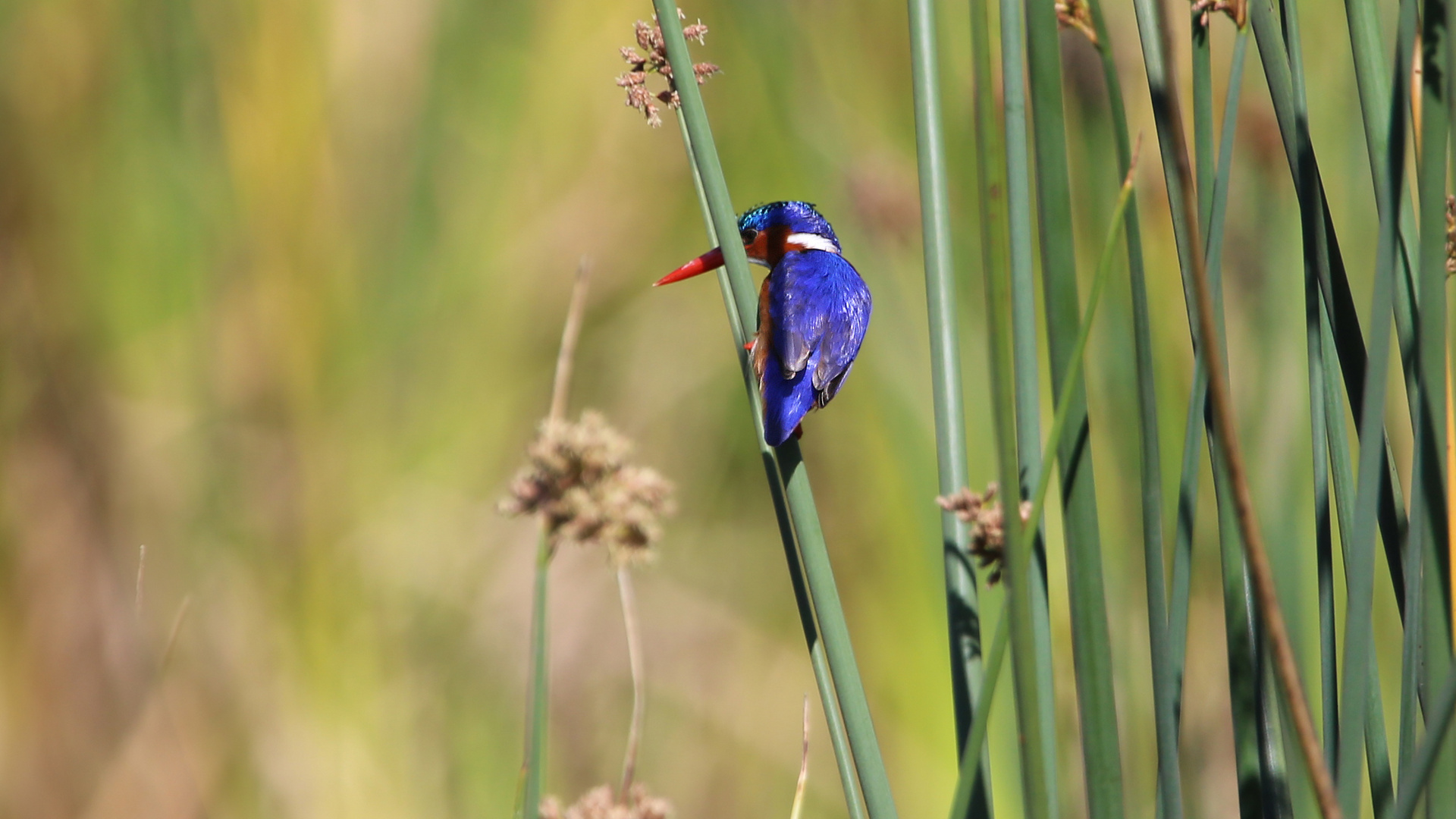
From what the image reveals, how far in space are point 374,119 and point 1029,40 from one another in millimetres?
2707

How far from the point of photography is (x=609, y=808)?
2.56 feet

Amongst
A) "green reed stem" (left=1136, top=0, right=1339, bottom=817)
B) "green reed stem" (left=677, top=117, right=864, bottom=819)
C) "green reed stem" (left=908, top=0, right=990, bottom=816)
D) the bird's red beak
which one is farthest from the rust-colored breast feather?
"green reed stem" (left=1136, top=0, right=1339, bottom=817)

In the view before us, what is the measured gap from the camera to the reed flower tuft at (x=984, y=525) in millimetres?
790

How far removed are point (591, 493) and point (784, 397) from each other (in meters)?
0.82

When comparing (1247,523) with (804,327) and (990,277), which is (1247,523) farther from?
(804,327)

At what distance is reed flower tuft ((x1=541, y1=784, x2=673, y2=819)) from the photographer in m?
0.77

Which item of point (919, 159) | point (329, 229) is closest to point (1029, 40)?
point (919, 159)

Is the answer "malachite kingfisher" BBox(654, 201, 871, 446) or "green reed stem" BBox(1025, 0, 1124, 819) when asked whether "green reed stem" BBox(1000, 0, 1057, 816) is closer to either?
"green reed stem" BBox(1025, 0, 1124, 819)

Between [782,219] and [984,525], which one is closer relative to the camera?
[984,525]

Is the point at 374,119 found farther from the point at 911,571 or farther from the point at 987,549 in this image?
the point at 987,549

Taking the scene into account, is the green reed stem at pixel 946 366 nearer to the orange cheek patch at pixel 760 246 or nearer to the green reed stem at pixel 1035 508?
the green reed stem at pixel 1035 508

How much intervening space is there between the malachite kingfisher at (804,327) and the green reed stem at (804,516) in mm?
358

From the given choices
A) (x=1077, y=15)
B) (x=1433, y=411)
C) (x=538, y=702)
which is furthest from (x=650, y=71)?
(x=1433, y=411)

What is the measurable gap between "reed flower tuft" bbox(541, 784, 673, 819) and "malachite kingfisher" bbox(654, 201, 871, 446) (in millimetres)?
599
